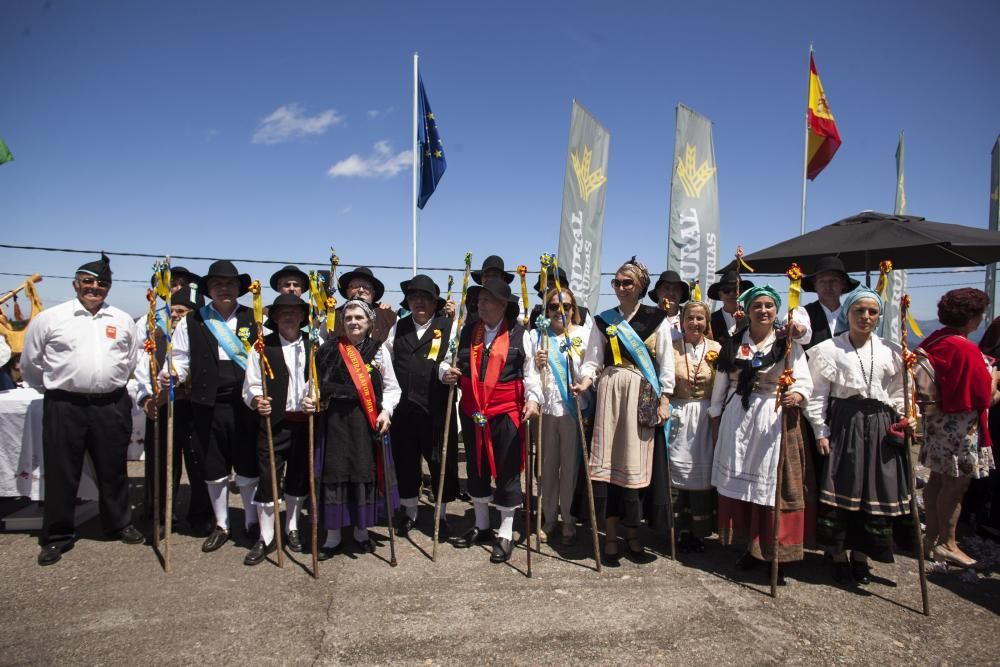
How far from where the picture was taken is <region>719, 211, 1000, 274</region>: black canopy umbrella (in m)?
4.77

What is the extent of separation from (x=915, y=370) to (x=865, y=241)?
1.31 meters

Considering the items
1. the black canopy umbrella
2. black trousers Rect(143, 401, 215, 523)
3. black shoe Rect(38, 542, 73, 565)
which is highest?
the black canopy umbrella

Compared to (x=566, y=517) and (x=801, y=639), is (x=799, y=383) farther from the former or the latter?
(x=566, y=517)

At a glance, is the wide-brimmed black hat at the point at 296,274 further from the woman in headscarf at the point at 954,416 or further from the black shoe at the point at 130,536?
the woman in headscarf at the point at 954,416

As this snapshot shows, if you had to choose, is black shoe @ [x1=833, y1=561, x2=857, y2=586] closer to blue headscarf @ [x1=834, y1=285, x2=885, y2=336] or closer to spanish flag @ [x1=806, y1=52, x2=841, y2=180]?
blue headscarf @ [x1=834, y1=285, x2=885, y2=336]

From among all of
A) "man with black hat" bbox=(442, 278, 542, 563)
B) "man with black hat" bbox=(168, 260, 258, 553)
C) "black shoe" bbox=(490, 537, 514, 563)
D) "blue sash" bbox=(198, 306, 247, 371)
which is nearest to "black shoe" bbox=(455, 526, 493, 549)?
"man with black hat" bbox=(442, 278, 542, 563)

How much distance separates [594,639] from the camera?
3.10 m

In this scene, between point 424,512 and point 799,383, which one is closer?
point 799,383

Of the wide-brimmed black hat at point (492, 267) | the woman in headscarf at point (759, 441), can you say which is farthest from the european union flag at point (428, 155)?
the woman in headscarf at point (759, 441)

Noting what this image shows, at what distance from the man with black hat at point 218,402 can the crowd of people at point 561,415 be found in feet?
0.05

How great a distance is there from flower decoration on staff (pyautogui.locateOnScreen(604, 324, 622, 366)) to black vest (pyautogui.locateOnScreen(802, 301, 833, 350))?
1.78 m

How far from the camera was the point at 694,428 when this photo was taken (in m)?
4.23

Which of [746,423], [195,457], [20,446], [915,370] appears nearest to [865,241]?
[915,370]

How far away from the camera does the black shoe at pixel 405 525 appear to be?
477 centimetres
